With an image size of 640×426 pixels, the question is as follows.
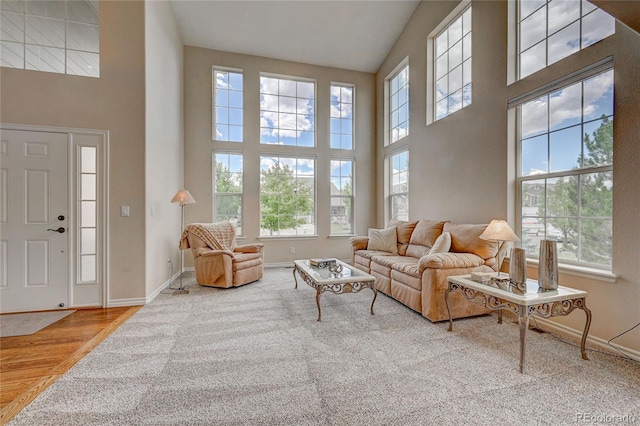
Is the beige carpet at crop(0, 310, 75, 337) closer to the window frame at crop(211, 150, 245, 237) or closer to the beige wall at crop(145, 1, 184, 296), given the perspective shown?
the beige wall at crop(145, 1, 184, 296)

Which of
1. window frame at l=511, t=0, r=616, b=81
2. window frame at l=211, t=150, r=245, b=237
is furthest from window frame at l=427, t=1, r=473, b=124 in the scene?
window frame at l=211, t=150, r=245, b=237

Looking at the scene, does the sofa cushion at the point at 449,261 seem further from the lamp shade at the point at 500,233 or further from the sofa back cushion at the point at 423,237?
the sofa back cushion at the point at 423,237

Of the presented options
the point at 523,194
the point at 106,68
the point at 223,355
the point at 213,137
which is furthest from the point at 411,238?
the point at 106,68

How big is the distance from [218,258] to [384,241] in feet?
8.20

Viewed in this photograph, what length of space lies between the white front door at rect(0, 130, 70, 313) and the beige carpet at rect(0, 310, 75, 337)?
0.41ft

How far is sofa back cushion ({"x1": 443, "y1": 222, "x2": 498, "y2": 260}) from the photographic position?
2.99 meters

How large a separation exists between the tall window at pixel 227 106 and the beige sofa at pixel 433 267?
11.6 feet

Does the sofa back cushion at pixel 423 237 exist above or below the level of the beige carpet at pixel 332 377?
above

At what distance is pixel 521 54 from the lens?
2.98 m

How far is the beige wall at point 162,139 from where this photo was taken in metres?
3.32

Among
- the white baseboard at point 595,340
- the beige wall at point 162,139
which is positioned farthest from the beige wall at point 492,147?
the beige wall at point 162,139

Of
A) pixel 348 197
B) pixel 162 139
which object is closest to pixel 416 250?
pixel 348 197

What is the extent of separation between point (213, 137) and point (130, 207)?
239 centimetres

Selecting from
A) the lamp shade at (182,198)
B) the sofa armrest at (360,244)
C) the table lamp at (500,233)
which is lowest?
the sofa armrest at (360,244)
